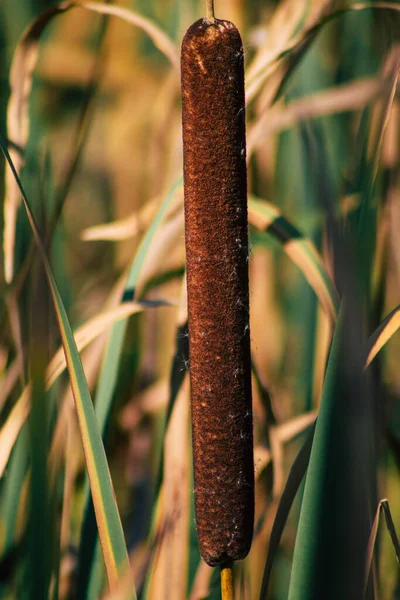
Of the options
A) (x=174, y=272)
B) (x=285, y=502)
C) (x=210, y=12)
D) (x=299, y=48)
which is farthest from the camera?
(x=174, y=272)

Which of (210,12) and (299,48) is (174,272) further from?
(210,12)

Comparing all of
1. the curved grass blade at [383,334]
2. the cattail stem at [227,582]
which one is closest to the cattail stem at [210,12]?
the curved grass blade at [383,334]

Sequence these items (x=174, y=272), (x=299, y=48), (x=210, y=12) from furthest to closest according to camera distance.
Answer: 1. (x=174, y=272)
2. (x=299, y=48)
3. (x=210, y=12)

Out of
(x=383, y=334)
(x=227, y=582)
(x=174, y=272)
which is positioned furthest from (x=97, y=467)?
(x=174, y=272)

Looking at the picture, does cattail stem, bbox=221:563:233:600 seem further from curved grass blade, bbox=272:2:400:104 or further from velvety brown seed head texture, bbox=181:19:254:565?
curved grass blade, bbox=272:2:400:104

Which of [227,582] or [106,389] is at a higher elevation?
[106,389]
